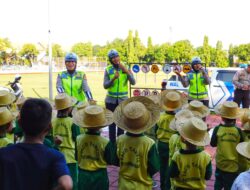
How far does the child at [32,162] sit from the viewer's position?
204cm

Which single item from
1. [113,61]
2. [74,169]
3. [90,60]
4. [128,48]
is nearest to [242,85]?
[113,61]

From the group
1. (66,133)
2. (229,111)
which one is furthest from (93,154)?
(229,111)

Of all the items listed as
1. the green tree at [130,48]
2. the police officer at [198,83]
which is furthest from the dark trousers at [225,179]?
the green tree at [130,48]

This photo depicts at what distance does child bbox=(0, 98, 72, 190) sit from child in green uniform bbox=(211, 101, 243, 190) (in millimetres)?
2678

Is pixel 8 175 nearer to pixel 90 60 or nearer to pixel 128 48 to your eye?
pixel 128 48

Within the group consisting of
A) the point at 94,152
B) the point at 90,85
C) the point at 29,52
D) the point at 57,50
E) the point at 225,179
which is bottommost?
the point at 90,85

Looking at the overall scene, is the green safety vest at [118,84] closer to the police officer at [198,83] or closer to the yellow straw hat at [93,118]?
Answer: the police officer at [198,83]

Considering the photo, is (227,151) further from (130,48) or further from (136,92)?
(130,48)

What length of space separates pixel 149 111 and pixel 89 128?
2.12ft

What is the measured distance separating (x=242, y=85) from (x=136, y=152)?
7.20 metres

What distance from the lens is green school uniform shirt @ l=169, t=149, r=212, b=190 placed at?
3.35 metres

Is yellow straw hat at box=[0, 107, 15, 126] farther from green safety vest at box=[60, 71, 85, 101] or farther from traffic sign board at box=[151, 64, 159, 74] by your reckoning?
traffic sign board at box=[151, 64, 159, 74]

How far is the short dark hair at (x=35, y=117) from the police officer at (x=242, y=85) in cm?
859

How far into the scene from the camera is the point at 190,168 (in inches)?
132
